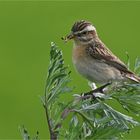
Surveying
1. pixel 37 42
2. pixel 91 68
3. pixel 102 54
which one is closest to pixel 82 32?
pixel 91 68

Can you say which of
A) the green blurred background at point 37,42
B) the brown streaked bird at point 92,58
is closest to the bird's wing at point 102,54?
the brown streaked bird at point 92,58

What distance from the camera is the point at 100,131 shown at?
2.43 metres

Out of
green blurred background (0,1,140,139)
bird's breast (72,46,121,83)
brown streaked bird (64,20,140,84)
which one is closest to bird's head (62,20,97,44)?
brown streaked bird (64,20,140,84)

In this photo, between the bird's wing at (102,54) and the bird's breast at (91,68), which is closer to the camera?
the bird's breast at (91,68)

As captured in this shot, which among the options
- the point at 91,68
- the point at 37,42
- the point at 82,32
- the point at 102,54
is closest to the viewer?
the point at 82,32

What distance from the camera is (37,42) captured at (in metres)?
19.5

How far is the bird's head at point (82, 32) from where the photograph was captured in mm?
→ 5683

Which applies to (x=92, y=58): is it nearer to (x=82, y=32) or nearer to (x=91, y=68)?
(x=91, y=68)

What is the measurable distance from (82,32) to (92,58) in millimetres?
589

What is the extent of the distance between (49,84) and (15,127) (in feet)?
37.2

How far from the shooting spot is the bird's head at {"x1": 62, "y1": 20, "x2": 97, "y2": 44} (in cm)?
568

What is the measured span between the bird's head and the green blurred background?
20.1ft

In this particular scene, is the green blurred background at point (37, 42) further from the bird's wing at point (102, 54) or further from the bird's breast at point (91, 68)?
the bird's breast at point (91, 68)

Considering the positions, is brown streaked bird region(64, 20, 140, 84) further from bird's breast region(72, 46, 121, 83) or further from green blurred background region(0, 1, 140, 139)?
green blurred background region(0, 1, 140, 139)
